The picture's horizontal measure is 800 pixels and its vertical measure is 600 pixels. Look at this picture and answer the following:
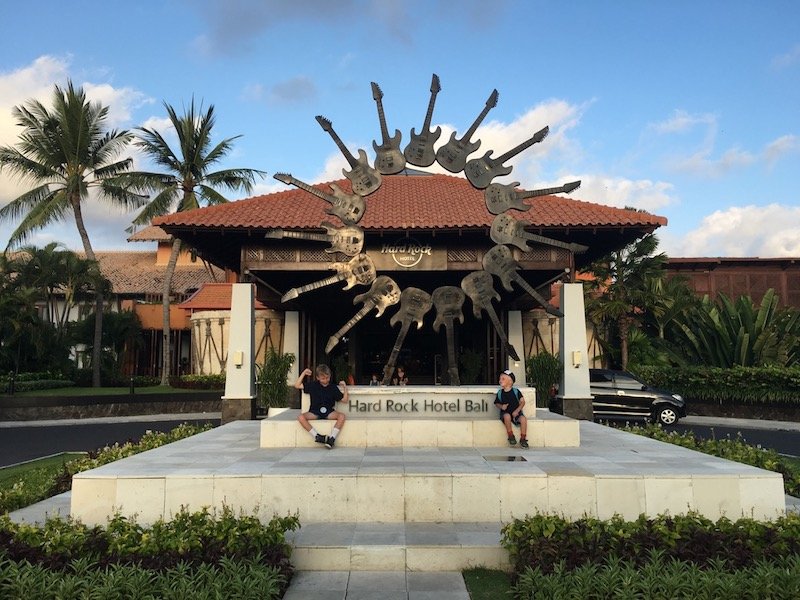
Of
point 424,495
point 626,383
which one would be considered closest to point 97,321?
point 626,383

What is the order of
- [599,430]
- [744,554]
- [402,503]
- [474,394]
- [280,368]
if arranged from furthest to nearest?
[280,368] < [599,430] < [474,394] < [402,503] < [744,554]

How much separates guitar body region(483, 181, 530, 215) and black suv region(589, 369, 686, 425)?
11346mm

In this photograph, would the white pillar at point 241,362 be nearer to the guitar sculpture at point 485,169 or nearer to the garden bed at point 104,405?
the guitar sculpture at point 485,169

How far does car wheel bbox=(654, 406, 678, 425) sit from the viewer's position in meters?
19.7

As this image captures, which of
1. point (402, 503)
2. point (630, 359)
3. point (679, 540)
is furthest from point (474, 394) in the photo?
point (630, 359)

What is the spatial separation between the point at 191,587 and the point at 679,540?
4.20m

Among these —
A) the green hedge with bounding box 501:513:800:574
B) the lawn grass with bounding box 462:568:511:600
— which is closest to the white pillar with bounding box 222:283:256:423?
the lawn grass with bounding box 462:568:511:600

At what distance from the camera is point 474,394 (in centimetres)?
1020

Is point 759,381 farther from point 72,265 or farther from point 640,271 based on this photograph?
point 72,265

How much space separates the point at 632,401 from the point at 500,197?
12386mm

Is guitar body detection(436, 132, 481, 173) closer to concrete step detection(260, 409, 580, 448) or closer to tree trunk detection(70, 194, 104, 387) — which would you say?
concrete step detection(260, 409, 580, 448)

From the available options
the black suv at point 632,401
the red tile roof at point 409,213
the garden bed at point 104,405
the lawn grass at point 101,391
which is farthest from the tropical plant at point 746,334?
the lawn grass at point 101,391

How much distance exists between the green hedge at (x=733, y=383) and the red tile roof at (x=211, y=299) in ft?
65.2

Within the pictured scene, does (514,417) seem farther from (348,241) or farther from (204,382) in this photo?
(204,382)
